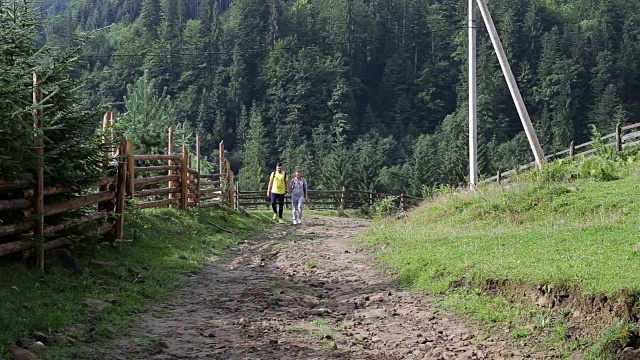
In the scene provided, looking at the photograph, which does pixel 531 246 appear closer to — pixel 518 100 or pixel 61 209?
pixel 61 209

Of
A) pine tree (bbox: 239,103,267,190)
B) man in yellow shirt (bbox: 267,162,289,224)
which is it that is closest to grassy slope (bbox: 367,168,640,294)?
man in yellow shirt (bbox: 267,162,289,224)

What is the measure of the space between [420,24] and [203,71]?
45014 millimetres

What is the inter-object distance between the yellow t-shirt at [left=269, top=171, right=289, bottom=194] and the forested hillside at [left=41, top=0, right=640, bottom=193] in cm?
5886

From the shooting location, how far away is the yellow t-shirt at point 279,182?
1997cm

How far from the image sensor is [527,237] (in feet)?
34.5

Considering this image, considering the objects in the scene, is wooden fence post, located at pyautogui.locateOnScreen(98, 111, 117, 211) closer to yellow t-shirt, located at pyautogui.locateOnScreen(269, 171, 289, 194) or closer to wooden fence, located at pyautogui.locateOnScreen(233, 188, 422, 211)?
yellow t-shirt, located at pyautogui.locateOnScreen(269, 171, 289, 194)

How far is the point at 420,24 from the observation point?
14025cm

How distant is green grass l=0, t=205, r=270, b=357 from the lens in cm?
683

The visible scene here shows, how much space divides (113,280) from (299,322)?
9.01ft

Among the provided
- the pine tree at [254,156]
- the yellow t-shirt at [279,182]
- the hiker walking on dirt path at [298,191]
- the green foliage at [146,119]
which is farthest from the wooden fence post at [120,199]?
the pine tree at [254,156]

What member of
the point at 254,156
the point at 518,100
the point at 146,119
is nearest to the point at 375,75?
the point at 254,156

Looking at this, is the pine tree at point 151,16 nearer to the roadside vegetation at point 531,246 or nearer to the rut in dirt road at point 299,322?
the roadside vegetation at point 531,246

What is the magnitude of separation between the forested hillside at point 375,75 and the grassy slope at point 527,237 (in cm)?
6336

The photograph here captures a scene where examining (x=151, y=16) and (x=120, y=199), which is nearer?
(x=120, y=199)
